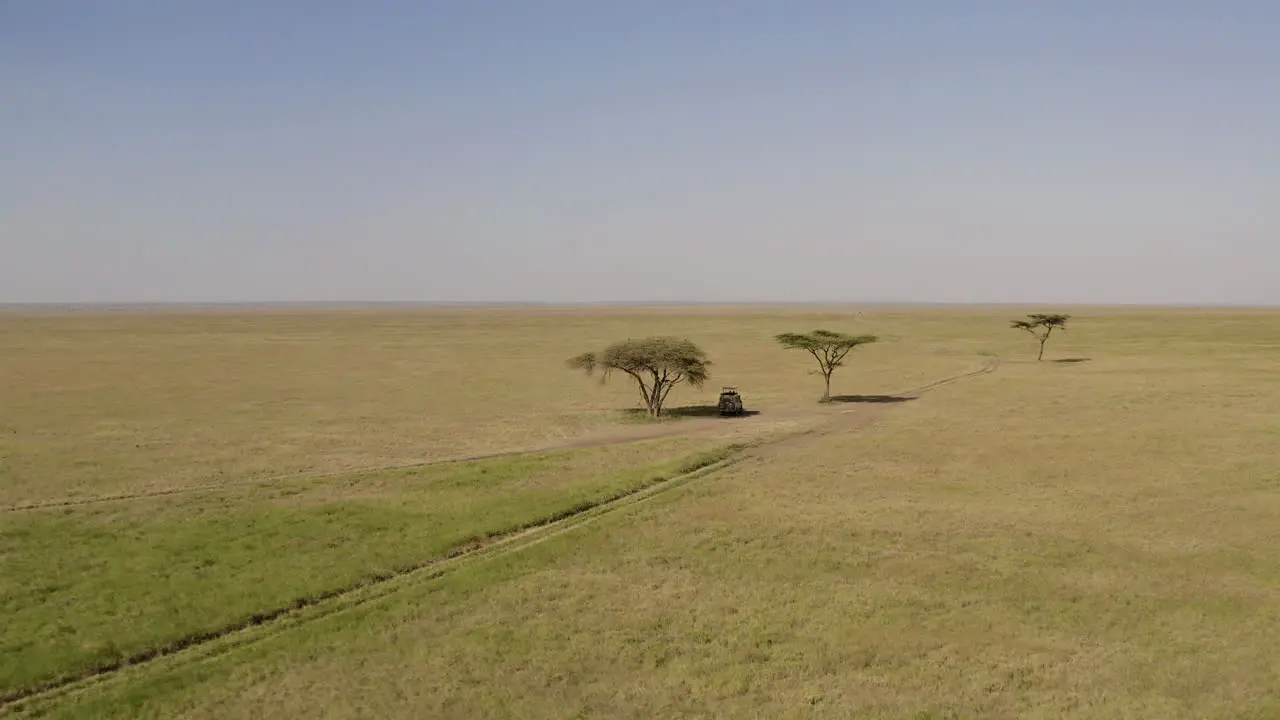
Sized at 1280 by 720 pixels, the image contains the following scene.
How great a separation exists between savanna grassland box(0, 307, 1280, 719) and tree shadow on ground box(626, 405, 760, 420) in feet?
7.09

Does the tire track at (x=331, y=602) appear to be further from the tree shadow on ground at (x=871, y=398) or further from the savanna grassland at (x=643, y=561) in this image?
the tree shadow on ground at (x=871, y=398)

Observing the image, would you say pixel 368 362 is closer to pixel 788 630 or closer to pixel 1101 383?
pixel 1101 383

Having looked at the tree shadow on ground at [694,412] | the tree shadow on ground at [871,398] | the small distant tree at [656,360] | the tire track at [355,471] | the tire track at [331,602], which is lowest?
the tire track at [331,602]

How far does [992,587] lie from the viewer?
23.5 meters

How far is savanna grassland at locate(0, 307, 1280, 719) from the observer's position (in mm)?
18203

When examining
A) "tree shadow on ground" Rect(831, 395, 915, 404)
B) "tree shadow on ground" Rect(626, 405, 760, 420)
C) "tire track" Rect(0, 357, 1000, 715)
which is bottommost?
"tire track" Rect(0, 357, 1000, 715)

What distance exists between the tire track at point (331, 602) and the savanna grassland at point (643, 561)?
98 millimetres

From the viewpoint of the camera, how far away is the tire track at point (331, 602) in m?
18.5

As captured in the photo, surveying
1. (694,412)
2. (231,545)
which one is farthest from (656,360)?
(231,545)

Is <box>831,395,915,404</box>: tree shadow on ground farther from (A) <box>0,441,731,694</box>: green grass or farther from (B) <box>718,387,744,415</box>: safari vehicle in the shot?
(A) <box>0,441,731,694</box>: green grass

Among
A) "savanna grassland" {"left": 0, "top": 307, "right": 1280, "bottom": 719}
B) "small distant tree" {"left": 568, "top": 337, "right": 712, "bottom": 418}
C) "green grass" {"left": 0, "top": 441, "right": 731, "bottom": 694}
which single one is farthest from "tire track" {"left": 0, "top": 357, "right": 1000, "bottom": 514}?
"small distant tree" {"left": 568, "top": 337, "right": 712, "bottom": 418}

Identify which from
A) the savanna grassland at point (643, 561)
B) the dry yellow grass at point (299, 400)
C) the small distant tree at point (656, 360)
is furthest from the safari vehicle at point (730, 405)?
the dry yellow grass at point (299, 400)

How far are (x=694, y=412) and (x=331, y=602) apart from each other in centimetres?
3713

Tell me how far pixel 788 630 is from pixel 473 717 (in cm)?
835
